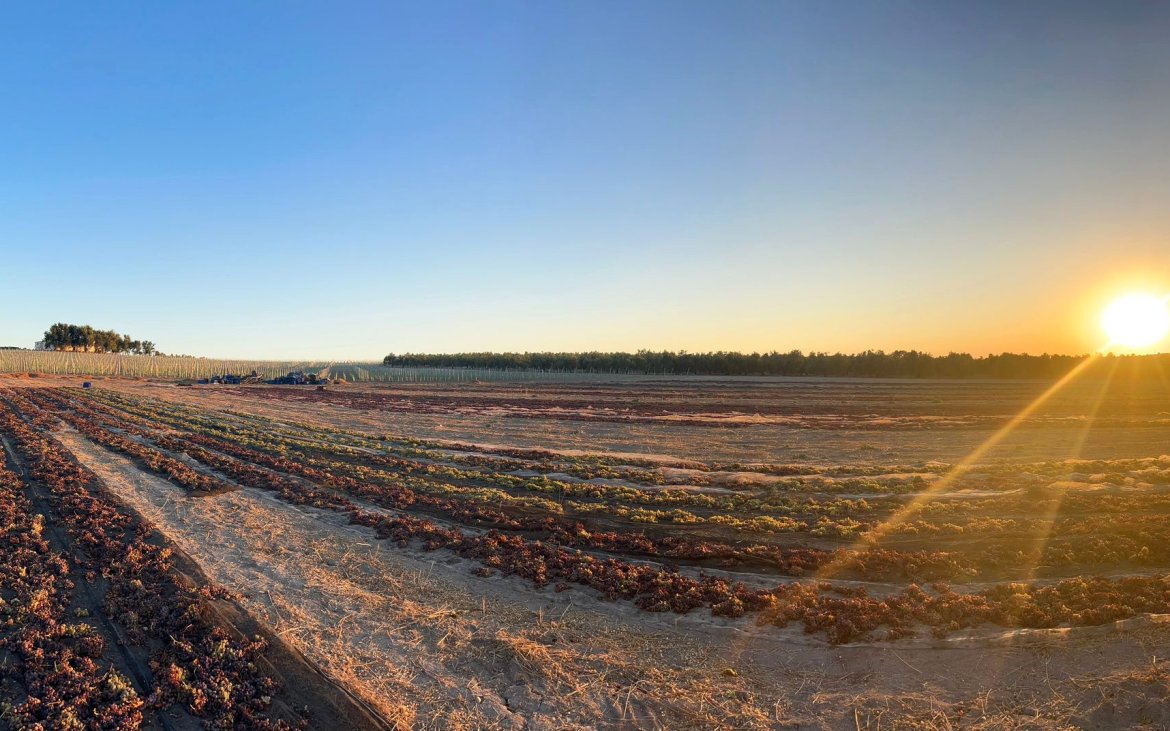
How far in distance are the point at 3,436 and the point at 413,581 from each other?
28.0m

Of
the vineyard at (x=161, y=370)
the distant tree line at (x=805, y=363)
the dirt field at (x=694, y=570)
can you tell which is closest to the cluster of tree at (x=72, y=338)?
the vineyard at (x=161, y=370)

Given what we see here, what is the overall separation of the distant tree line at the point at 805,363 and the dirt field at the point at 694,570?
301 ft

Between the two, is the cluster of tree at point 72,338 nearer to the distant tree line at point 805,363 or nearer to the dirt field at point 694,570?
the distant tree line at point 805,363

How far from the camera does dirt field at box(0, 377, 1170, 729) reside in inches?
280

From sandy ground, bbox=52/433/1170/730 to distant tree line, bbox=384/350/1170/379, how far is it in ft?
376

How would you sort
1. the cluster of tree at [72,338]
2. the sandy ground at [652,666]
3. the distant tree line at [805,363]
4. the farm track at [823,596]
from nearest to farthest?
1. the sandy ground at [652,666]
2. the farm track at [823,596]
3. the distant tree line at [805,363]
4. the cluster of tree at [72,338]

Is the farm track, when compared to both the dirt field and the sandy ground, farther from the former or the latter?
the sandy ground

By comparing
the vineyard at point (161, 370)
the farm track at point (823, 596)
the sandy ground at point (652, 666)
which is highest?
the vineyard at point (161, 370)

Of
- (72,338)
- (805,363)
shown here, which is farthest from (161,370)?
(805,363)

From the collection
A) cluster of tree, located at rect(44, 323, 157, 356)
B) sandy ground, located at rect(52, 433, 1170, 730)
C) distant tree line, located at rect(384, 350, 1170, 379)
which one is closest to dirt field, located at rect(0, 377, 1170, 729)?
sandy ground, located at rect(52, 433, 1170, 730)

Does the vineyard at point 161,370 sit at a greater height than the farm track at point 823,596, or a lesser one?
greater

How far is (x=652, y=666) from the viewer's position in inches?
314

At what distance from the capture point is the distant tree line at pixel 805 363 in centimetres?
10681

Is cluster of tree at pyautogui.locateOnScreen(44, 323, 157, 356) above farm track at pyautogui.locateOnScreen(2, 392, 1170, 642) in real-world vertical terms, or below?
above
